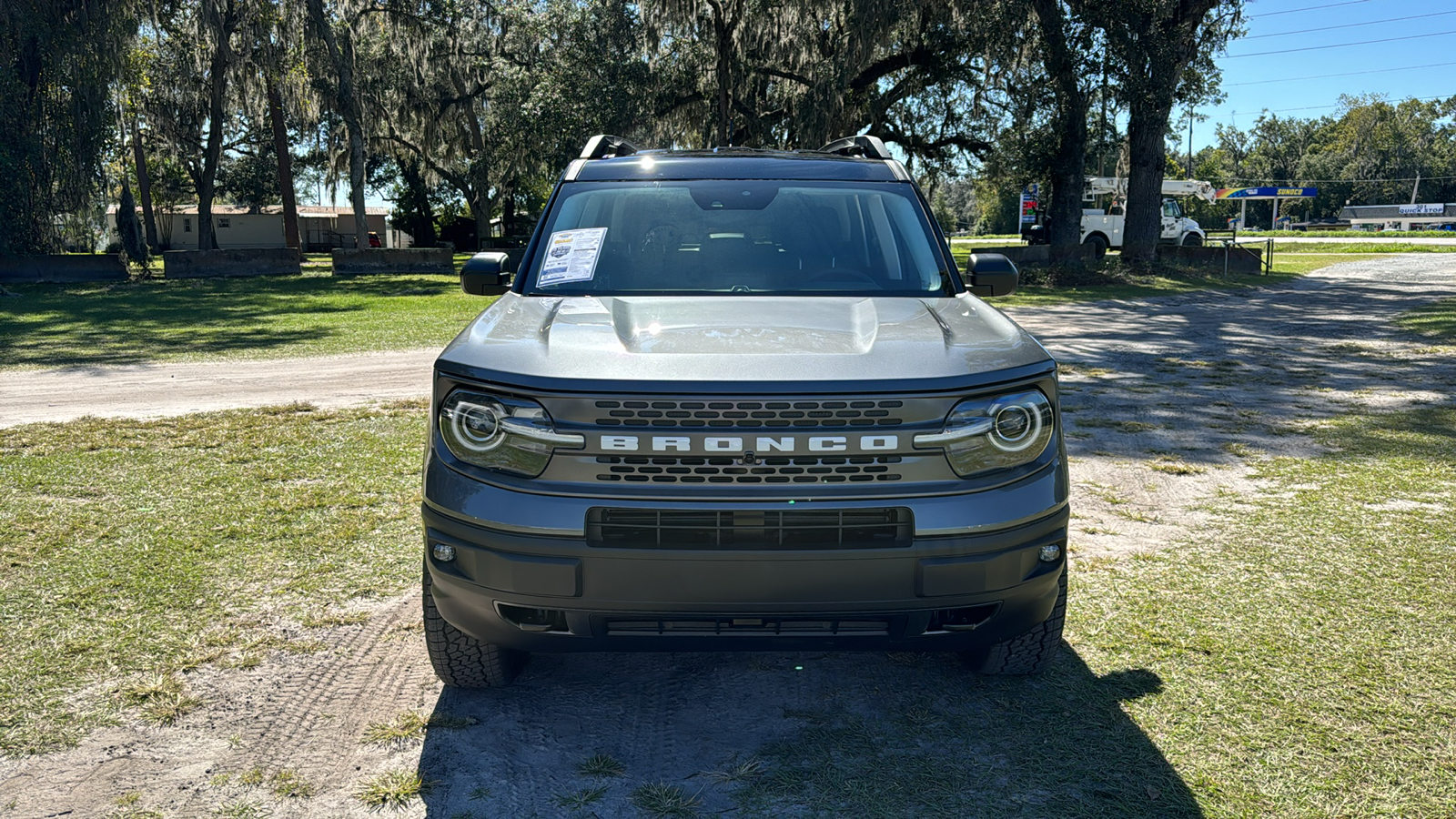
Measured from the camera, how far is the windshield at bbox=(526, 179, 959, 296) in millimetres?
3928

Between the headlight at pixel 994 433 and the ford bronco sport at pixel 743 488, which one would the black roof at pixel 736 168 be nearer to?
the ford bronco sport at pixel 743 488

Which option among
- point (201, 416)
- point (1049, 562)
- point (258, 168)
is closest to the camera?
point (1049, 562)

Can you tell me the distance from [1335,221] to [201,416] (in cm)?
11549

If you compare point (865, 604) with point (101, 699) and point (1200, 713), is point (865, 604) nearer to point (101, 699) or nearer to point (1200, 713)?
point (1200, 713)

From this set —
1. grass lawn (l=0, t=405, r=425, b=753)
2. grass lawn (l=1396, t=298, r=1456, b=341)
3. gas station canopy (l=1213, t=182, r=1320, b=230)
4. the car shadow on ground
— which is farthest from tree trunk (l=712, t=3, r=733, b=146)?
gas station canopy (l=1213, t=182, r=1320, b=230)

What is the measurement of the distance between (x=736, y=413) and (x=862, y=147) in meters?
2.67

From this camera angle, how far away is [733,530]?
8.95 ft

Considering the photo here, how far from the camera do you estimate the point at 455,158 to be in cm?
4094

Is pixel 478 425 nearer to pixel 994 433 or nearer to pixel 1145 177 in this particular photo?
pixel 994 433

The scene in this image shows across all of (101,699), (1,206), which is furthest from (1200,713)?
(1,206)

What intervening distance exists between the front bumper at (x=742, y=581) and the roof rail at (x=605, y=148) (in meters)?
2.19

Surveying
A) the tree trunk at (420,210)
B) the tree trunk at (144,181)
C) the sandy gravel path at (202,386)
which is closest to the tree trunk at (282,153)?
the tree trunk at (144,181)

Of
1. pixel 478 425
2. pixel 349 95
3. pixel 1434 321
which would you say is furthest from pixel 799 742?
pixel 349 95

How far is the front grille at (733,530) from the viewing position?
272 centimetres
